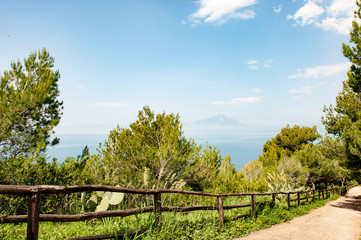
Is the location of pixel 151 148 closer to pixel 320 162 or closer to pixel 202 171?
pixel 202 171

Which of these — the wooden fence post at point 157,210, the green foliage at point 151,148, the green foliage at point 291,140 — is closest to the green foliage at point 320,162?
the green foliage at point 291,140

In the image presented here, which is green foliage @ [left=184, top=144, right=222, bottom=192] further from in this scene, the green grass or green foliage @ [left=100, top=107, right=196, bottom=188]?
the green grass

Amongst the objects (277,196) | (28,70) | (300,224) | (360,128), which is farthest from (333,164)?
(28,70)

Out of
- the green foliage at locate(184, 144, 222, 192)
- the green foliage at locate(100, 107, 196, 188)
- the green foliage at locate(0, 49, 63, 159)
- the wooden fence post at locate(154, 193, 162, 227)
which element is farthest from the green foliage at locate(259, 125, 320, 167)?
the wooden fence post at locate(154, 193, 162, 227)

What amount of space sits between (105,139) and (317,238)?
1382 centimetres

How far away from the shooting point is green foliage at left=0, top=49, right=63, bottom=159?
14.7m

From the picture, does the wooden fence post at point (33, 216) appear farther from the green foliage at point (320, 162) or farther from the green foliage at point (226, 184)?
the green foliage at point (320, 162)

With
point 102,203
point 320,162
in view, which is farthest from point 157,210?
point 320,162

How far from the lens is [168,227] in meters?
4.68

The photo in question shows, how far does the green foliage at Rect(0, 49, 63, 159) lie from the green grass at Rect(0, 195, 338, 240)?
34.4 feet

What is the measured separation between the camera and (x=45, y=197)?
23.8ft

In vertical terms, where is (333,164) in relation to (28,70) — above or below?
below

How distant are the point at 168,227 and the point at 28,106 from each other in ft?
50.9

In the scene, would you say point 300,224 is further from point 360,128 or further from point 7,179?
point 7,179
